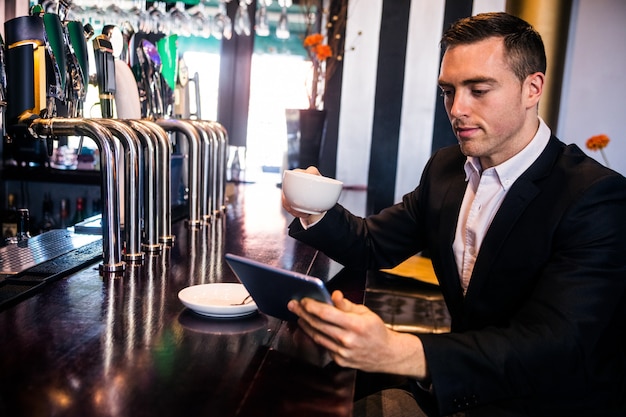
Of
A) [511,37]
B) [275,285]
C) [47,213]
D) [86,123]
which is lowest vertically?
[47,213]

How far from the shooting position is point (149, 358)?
101 centimetres

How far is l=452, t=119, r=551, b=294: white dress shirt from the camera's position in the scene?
146cm

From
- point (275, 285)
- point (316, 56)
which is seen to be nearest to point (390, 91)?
point (316, 56)

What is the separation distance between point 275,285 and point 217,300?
0.27 meters

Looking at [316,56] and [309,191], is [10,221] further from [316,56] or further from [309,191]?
[309,191]

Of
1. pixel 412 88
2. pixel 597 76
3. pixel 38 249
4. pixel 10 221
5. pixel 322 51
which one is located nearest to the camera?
pixel 38 249

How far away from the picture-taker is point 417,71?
457 cm

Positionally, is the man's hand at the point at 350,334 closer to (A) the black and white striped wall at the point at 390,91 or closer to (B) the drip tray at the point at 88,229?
(B) the drip tray at the point at 88,229

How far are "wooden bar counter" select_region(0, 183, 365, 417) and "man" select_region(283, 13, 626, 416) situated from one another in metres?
0.10

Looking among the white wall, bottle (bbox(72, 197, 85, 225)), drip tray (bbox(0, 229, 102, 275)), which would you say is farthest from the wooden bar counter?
the white wall

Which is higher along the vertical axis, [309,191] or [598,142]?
[598,142]

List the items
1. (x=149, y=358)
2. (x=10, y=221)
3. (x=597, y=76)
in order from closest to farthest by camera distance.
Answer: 1. (x=149, y=358)
2. (x=10, y=221)
3. (x=597, y=76)

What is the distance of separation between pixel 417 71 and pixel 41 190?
102 inches

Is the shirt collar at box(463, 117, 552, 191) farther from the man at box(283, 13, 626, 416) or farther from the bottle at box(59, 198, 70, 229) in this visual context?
the bottle at box(59, 198, 70, 229)
